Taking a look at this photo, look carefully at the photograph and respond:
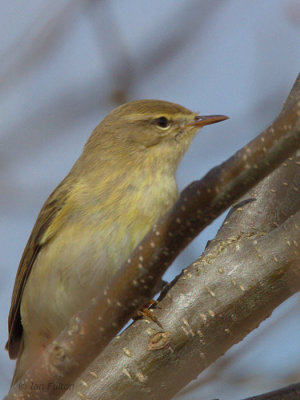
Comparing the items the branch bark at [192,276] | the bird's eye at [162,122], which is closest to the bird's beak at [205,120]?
the bird's eye at [162,122]

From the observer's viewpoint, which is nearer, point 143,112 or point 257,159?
point 257,159

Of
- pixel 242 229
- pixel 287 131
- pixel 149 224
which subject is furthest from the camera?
pixel 149 224

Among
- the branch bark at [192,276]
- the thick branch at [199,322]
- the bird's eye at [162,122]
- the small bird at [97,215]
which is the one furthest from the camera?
the bird's eye at [162,122]

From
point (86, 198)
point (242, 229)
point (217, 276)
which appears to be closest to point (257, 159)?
point (217, 276)

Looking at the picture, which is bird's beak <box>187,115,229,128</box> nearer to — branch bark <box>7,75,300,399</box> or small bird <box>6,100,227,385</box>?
small bird <box>6,100,227,385</box>

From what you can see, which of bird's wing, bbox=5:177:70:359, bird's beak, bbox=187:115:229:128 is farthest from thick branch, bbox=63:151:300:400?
bird's beak, bbox=187:115:229:128

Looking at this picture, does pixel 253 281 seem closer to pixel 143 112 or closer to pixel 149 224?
pixel 149 224

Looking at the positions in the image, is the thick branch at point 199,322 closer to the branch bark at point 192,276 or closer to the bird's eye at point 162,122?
the branch bark at point 192,276
